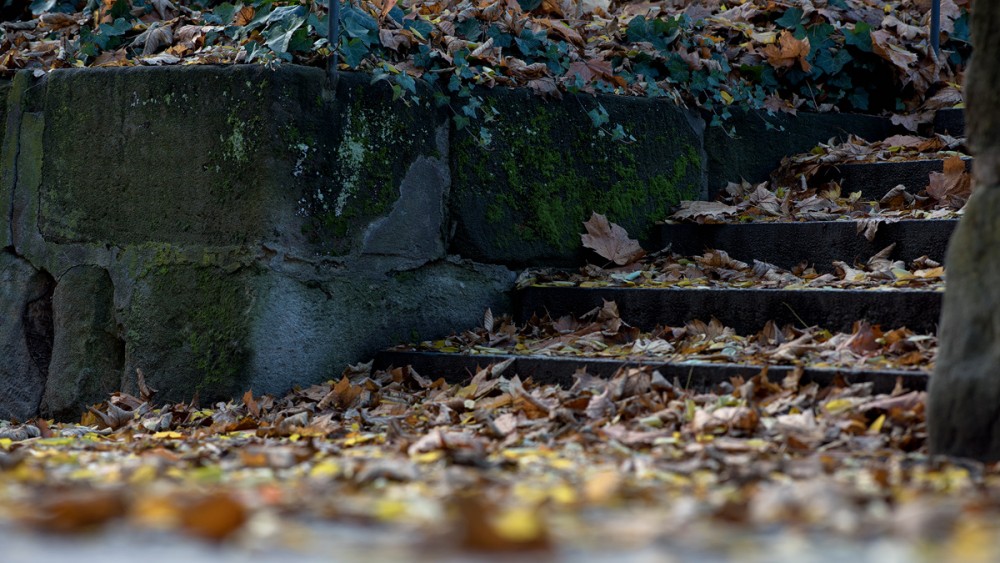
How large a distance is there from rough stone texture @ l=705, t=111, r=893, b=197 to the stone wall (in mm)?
367

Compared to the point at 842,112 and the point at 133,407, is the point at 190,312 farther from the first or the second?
the point at 842,112

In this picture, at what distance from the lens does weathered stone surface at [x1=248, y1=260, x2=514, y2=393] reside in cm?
341

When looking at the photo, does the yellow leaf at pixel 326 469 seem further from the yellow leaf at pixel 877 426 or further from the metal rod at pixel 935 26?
the metal rod at pixel 935 26

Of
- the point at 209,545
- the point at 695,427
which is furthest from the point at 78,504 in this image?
the point at 695,427

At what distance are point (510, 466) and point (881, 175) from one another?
2.45 metres

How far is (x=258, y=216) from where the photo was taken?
11.1 ft

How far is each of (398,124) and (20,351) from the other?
60.4 inches

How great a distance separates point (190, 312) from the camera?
11.5ft

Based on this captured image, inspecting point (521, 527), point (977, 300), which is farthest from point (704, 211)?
point (521, 527)

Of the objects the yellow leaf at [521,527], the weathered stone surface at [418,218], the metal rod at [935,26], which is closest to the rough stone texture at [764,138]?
the metal rod at [935,26]

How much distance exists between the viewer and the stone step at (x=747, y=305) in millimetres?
3010

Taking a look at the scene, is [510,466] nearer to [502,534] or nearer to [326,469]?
[326,469]

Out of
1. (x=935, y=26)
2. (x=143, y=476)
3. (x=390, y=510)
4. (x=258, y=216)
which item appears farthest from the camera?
(x=935, y=26)

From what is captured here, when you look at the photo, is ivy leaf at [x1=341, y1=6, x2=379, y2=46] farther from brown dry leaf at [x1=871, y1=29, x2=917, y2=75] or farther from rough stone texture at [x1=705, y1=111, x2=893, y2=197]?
brown dry leaf at [x1=871, y1=29, x2=917, y2=75]
